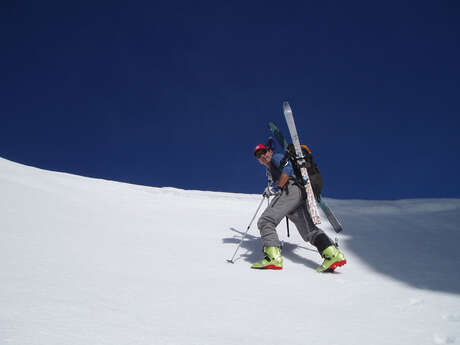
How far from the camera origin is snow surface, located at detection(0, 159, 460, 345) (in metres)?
2.16

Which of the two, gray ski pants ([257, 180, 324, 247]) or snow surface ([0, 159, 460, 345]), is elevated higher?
gray ski pants ([257, 180, 324, 247])

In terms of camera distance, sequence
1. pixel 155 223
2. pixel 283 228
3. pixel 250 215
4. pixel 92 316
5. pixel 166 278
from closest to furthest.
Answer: pixel 92 316, pixel 166 278, pixel 155 223, pixel 283 228, pixel 250 215

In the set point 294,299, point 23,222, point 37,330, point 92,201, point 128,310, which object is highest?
point 92,201

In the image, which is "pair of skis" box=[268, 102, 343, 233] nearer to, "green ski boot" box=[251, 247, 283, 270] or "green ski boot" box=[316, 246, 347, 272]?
"green ski boot" box=[316, 246, 347, 272]

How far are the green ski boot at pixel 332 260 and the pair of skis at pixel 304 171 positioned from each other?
47cm

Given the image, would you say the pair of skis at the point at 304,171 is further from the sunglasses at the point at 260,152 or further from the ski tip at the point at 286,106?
the sunglasses at the point at 260,152

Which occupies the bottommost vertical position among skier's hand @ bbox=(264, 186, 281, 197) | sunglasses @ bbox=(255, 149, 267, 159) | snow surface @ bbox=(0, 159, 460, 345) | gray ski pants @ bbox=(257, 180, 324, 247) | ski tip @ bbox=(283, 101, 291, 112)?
snow surface @ bbox=(0, 159, 460, 345)

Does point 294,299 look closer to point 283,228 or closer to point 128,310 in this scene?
point 128,310

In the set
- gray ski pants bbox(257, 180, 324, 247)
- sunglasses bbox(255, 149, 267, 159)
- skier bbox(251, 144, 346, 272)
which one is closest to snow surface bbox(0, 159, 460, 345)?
skier bbox(251, 144, 346, 272)

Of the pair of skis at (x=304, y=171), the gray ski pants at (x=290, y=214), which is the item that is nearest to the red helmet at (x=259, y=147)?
the pair of skis at (x=304, y=171)

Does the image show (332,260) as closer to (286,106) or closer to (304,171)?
(304,171)

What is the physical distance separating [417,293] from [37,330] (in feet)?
12.5

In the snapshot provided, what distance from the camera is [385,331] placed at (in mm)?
2434

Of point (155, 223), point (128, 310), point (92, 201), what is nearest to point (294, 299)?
point (128, 310)
